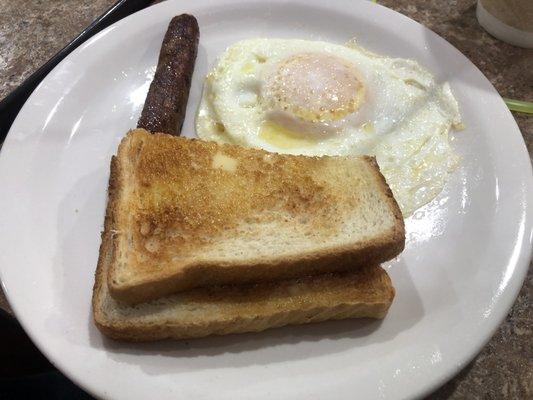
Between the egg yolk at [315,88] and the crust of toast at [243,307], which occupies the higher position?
the egg yolk at [315,88]

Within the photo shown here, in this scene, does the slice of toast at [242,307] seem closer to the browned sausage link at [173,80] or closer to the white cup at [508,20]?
the browned sausage link at [173,80]

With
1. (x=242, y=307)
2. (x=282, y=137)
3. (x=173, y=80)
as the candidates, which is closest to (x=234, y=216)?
(x=242, y=307)

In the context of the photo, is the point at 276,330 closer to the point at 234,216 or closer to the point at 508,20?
the point at 234,216

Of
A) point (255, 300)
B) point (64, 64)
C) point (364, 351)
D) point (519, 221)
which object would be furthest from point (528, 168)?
point (64, 64)

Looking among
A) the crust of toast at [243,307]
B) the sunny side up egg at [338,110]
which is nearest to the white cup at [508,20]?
the sunny side up egg at [338,110]

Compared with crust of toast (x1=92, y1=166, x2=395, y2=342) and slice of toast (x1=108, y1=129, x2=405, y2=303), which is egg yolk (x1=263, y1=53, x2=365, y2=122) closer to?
slice of toast (x1=108, y1=129, x2=405, y2=303)

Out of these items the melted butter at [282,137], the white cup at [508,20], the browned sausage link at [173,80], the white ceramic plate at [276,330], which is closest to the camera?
the white ceramic plate at [276,330]

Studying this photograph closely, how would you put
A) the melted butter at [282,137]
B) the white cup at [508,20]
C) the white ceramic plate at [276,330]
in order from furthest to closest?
the white cup at [508,20], the melted butter at [282,137], the white ceramic plate at [276,330]
